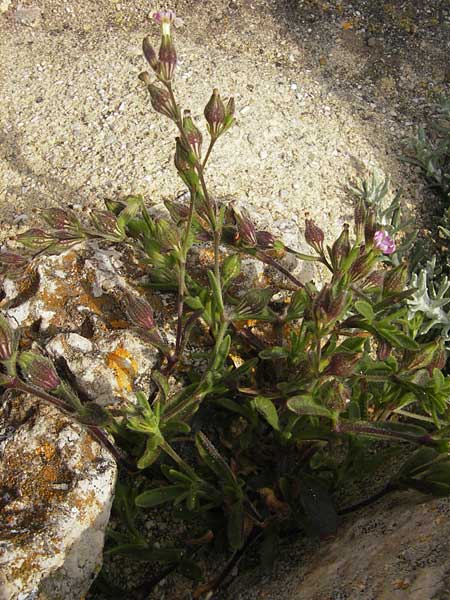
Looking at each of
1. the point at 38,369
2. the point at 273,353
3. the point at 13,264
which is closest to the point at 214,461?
the point at 273,353

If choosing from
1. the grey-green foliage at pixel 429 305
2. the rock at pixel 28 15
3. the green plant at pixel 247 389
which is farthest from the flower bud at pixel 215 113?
the rock at pixel 28 15

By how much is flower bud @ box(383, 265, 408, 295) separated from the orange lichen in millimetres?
916

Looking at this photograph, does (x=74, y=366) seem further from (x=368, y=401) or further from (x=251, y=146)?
(x=251, y=146)

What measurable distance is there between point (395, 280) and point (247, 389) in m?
0.61

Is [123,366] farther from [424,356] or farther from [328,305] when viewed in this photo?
[424,356]

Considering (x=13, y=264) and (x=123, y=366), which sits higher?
(x=13, y=264)

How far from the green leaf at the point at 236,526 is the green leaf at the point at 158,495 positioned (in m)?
0.17

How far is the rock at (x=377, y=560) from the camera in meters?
1.57

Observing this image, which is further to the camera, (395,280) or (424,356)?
(395,280)

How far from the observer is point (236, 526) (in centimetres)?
201

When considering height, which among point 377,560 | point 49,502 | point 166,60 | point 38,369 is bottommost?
point 49,502

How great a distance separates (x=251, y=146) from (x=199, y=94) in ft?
1.45

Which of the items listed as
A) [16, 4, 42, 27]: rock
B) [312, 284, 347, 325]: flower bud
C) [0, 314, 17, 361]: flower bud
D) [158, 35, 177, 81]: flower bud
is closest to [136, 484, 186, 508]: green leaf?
[0, 314, 17, 361]: flower bud

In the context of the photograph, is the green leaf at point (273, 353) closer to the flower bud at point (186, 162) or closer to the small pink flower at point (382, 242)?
the small pink flower at point (382, 242)
